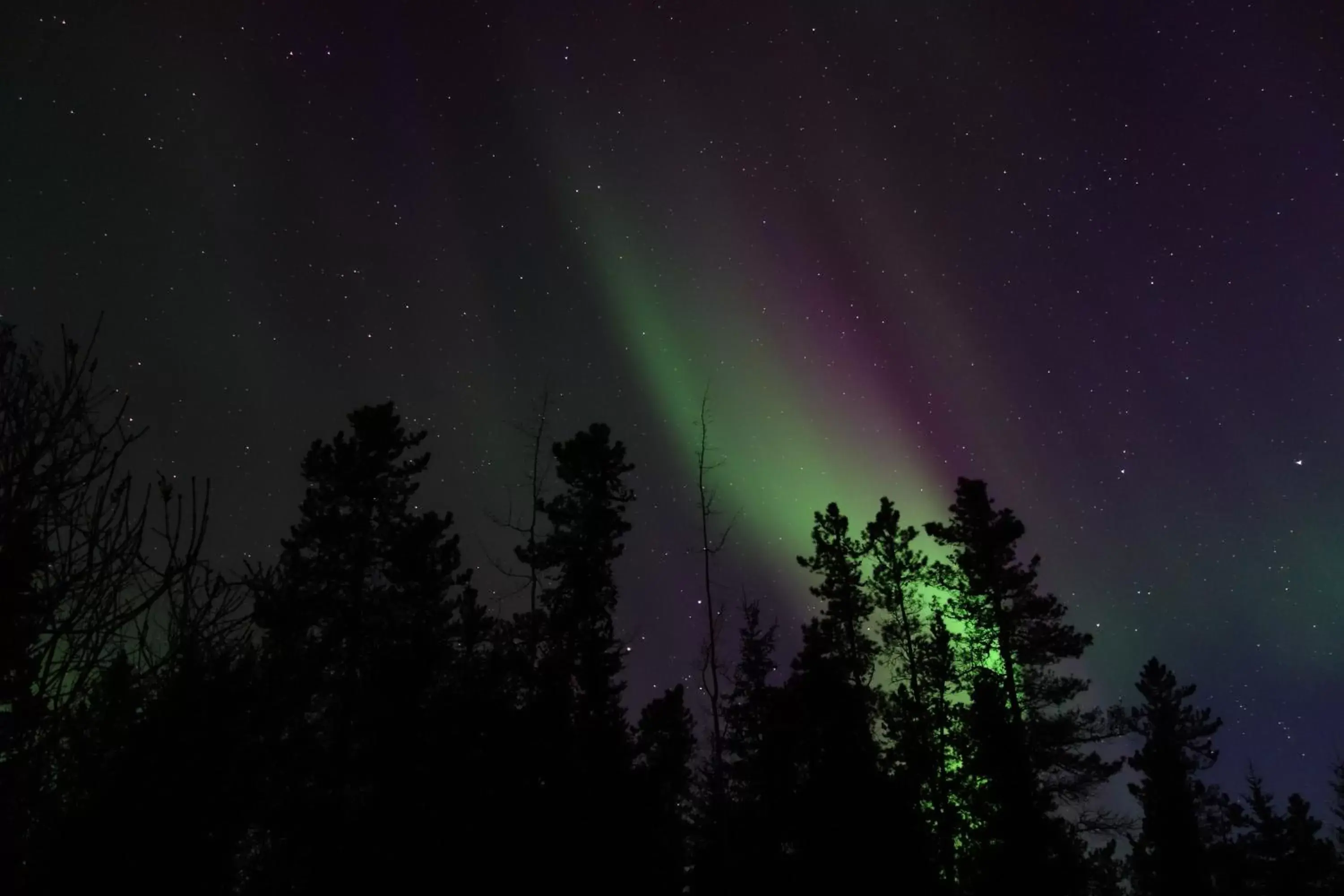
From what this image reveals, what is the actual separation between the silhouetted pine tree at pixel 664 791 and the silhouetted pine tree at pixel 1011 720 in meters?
7.85

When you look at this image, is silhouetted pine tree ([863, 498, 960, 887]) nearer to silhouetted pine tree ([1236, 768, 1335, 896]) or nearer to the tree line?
the tree line

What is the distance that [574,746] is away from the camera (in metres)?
15.8

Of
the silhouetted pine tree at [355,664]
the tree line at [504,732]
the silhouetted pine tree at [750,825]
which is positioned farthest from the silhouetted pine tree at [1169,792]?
the silhouetted pine tree at [355,664]

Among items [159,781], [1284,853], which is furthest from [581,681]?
[1284,853]

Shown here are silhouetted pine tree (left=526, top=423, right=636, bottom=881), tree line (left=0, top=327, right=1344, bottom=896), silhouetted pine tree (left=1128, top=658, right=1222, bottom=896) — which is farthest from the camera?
silhouetted pine tree (left=1128, top=658, right=1222, bottom=896)

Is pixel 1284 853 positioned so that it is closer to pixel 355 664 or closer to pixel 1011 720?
pixel 1011 720

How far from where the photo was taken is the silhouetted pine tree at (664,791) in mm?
16047

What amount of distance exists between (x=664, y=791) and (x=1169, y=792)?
17.9 meters

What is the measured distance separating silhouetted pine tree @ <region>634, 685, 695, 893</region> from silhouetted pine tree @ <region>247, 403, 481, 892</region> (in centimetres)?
483

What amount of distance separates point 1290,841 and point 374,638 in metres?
42.6

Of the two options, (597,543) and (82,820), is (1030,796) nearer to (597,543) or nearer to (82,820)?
(597,543)

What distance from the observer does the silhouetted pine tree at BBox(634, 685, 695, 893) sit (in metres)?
16.0

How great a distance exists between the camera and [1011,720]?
19.3m

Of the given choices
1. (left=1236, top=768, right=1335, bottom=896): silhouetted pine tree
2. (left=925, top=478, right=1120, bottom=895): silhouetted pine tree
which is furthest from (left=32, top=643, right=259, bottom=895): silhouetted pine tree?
(left=1236, top=768, right=1335, bottom=896): silhouetted pine tree
